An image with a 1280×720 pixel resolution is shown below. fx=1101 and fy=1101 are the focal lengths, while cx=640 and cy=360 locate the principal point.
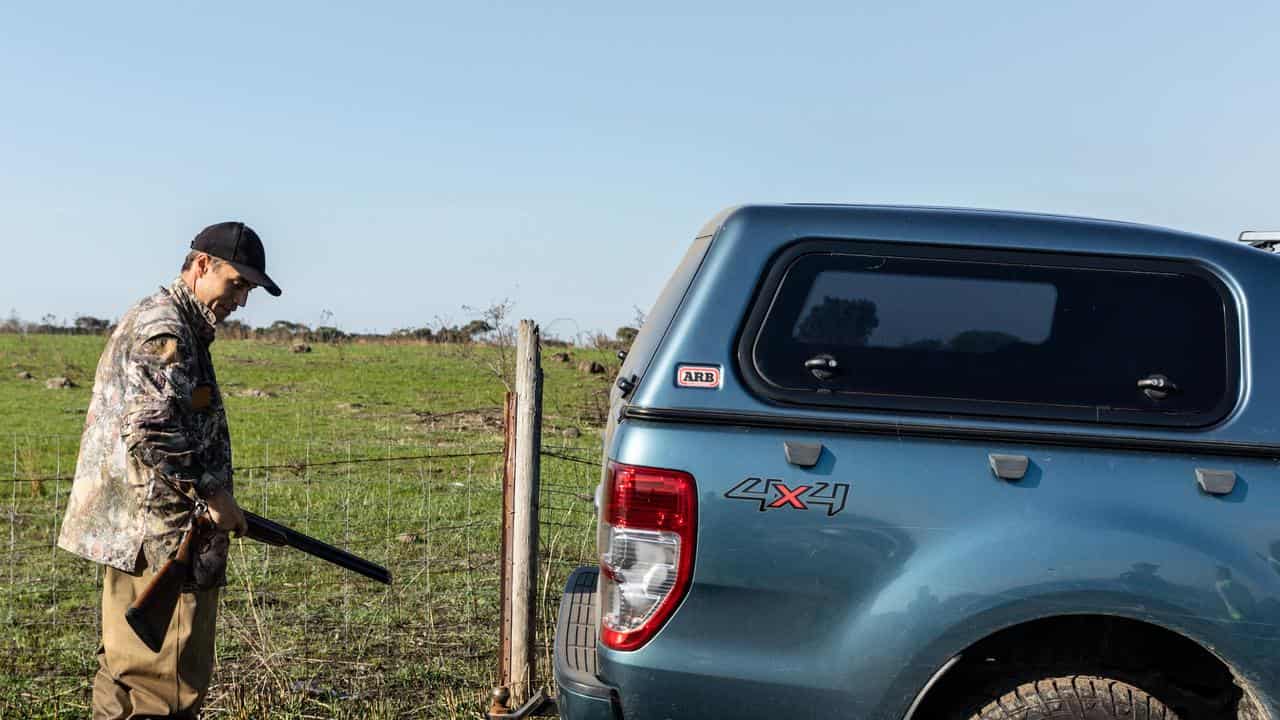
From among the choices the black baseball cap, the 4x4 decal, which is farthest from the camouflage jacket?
the 4x4 decal

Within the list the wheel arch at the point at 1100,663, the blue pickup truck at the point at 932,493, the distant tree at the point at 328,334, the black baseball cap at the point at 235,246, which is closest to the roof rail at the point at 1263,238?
the blue pickup truck at the point at 932,493

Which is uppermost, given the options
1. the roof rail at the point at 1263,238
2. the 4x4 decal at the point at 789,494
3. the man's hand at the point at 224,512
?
the roof rail at the point at 1263,238

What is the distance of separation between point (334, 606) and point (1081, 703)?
17.9ft

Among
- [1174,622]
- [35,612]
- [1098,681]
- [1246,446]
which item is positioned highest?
[1246,446]

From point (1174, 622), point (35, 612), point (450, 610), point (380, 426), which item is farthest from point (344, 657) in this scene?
point (380, 426)

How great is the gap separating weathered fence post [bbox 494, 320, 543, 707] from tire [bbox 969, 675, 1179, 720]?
234cm

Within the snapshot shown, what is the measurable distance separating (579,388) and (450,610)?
14.8 metres

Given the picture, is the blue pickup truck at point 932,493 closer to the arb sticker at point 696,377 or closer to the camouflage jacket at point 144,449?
the arb sticker at point 696,377

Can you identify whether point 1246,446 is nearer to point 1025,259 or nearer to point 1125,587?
point 1125,587

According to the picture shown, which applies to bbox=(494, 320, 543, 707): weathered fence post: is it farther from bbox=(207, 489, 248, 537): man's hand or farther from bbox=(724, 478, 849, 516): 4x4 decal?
bbox=(724, 478, 849, 516): 4x4 decal

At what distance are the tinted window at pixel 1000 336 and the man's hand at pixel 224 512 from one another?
2.04 meters

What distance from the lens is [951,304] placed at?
10.6 feet

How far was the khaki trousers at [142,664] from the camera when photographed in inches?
156

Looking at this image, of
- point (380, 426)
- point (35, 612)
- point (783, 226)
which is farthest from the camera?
point (380, 426)
